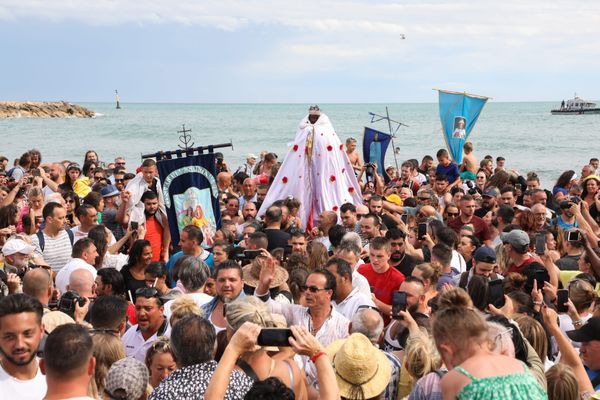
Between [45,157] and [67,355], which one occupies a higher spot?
[67,355]

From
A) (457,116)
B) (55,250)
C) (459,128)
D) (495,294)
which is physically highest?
(457,116)

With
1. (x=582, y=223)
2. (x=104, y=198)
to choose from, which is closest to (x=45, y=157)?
(x=104, y=198)

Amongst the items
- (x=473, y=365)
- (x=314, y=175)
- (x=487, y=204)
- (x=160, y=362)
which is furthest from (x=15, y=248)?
(x=487, y=204)

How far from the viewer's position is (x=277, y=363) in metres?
4.37

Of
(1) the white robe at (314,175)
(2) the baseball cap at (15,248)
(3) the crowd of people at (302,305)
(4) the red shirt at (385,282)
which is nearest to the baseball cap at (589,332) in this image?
(3) the crowd of people at (302,305)

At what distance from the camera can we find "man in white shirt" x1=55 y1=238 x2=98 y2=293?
7.07 metres

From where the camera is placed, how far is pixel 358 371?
441 cm

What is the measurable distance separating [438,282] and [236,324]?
3016 mm

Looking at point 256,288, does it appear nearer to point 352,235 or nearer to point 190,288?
point 190,288

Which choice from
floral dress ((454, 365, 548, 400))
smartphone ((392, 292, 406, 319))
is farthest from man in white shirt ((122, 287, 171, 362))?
floral dress ((454, 365, 548, 400))

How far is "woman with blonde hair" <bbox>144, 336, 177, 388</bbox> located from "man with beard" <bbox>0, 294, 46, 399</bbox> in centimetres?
69

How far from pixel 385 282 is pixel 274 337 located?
326 centimetres

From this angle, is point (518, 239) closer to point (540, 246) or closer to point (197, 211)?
point (540, 246)

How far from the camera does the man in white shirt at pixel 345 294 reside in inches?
247
